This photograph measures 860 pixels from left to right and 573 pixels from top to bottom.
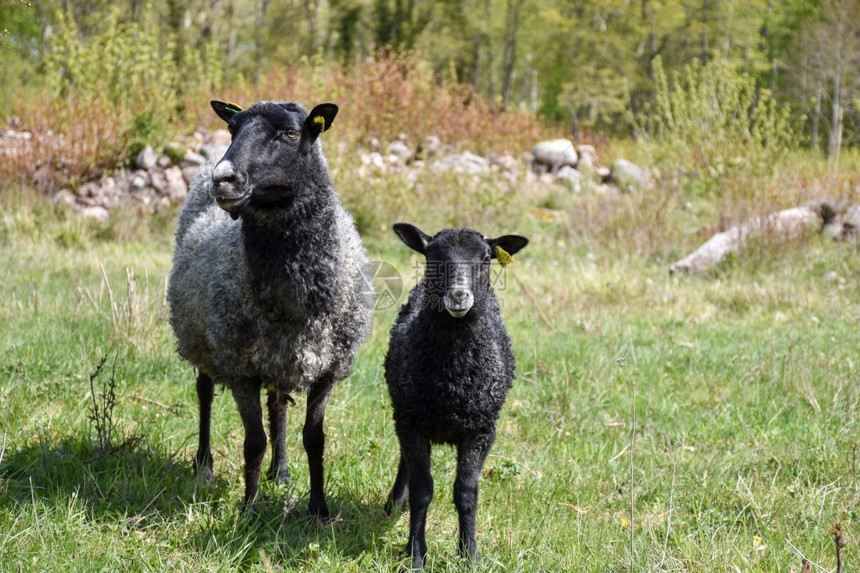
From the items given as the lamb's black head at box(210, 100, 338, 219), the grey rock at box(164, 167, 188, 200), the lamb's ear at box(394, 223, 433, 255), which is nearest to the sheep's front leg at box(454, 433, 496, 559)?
the lamb's ear at box(394, 223, 433, 255)

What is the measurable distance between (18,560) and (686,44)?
35864mm

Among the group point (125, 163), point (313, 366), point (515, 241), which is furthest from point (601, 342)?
point (125, 163)

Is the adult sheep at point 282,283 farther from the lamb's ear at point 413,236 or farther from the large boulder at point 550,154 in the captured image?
the large boulder at point 550,154

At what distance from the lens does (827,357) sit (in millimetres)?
5547

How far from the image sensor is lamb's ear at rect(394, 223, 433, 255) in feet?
11.1

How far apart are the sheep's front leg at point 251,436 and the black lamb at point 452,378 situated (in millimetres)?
706

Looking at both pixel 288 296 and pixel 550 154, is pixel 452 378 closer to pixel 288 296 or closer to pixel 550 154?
pixel 288 296

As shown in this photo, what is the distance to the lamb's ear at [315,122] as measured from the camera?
333 centimetres

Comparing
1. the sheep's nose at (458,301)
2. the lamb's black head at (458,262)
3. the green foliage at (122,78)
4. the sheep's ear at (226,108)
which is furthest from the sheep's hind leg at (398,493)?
the green foliage at (122,78)

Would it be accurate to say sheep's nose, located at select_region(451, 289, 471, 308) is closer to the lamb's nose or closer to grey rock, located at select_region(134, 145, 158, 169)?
the lamb's nose

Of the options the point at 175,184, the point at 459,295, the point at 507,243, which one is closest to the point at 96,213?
the point at 175,184

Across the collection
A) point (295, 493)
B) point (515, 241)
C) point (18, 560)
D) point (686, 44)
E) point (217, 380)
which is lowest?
point (295, 493)

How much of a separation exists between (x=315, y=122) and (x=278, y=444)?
71.7 inches

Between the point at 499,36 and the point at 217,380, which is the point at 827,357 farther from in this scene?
the point at 499,36
